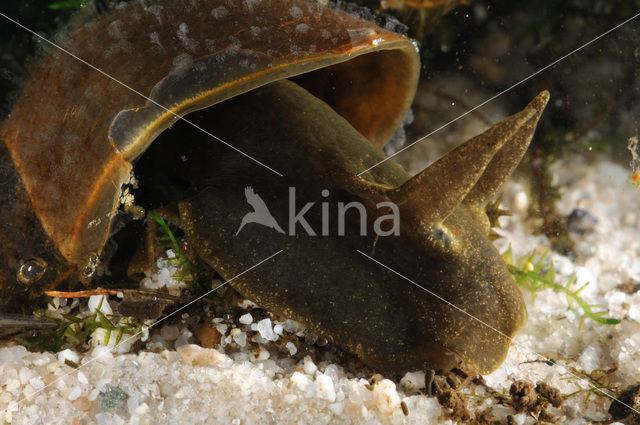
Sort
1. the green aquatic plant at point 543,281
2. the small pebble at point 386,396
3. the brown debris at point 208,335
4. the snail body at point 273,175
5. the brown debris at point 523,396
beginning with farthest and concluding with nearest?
the green aquatic plant at point 543,281, the brown debris at point 208,335, the brown debris at point 523,396, the small pebble at point 386,396, the snail body at point 273,175

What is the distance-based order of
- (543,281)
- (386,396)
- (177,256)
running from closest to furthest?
(386,396), (177,256), (543,281)

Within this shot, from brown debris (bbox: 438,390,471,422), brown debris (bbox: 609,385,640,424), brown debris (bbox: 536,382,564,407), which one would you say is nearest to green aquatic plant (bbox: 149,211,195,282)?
brown debris (bbox: 438,390,471,422)

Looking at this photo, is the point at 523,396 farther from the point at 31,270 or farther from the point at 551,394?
the point at 31,270

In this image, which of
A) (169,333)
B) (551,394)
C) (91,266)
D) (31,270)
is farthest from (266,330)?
(551,394)

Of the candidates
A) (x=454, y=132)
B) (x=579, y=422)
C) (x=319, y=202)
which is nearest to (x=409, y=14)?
(x=454, y=132)

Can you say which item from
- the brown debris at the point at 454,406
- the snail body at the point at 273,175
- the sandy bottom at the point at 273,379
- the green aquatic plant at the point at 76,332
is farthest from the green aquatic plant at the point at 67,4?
the brown debris at the point at 454,406

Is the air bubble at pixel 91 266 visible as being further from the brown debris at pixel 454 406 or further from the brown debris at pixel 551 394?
the brown debris at pixel 551 394
